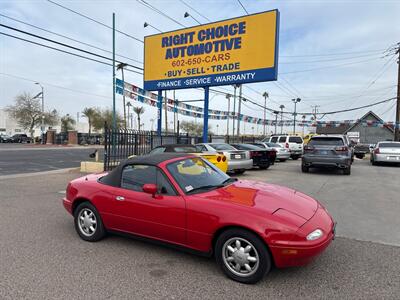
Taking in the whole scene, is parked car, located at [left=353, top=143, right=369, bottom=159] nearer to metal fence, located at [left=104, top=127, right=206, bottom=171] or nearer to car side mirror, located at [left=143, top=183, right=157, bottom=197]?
metal fence, located at [left=104, top=127, right=206, bottom=171]

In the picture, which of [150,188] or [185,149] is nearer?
[150,188]

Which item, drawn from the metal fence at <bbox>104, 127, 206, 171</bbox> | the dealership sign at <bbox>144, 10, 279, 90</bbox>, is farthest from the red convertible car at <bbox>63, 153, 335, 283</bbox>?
the dealership sign at <bbox>144, 10, 279, 90</bbox>

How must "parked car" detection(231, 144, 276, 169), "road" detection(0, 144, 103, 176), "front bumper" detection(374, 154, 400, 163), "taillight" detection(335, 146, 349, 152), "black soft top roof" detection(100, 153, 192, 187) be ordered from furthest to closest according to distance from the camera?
"front bumper" detection(374, 154, 400, 163), "road" detection(0, 144, 103, 176), "parked car" detection(231, 144, 276, 169), "taillight" detection(335, 146, 349, 152), "black soft top roof" detection(100, 153, 192, 187)

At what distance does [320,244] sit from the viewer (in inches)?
124

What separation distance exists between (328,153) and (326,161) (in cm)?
35

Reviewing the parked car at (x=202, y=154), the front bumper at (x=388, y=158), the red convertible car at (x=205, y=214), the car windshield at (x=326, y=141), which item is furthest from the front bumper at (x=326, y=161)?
the red convertible car at (x=205, y=214)

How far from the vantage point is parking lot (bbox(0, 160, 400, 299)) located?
3.09 m

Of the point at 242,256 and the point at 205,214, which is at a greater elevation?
the point at 205,214

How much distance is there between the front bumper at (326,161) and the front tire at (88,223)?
10176 millimetres

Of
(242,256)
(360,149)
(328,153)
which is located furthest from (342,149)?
(360,149)

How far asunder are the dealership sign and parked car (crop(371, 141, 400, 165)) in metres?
8.32

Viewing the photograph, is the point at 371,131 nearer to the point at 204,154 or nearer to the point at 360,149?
the point at 360,149

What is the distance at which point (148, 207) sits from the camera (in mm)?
3918

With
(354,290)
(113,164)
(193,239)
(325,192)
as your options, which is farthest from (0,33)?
(354,290)
